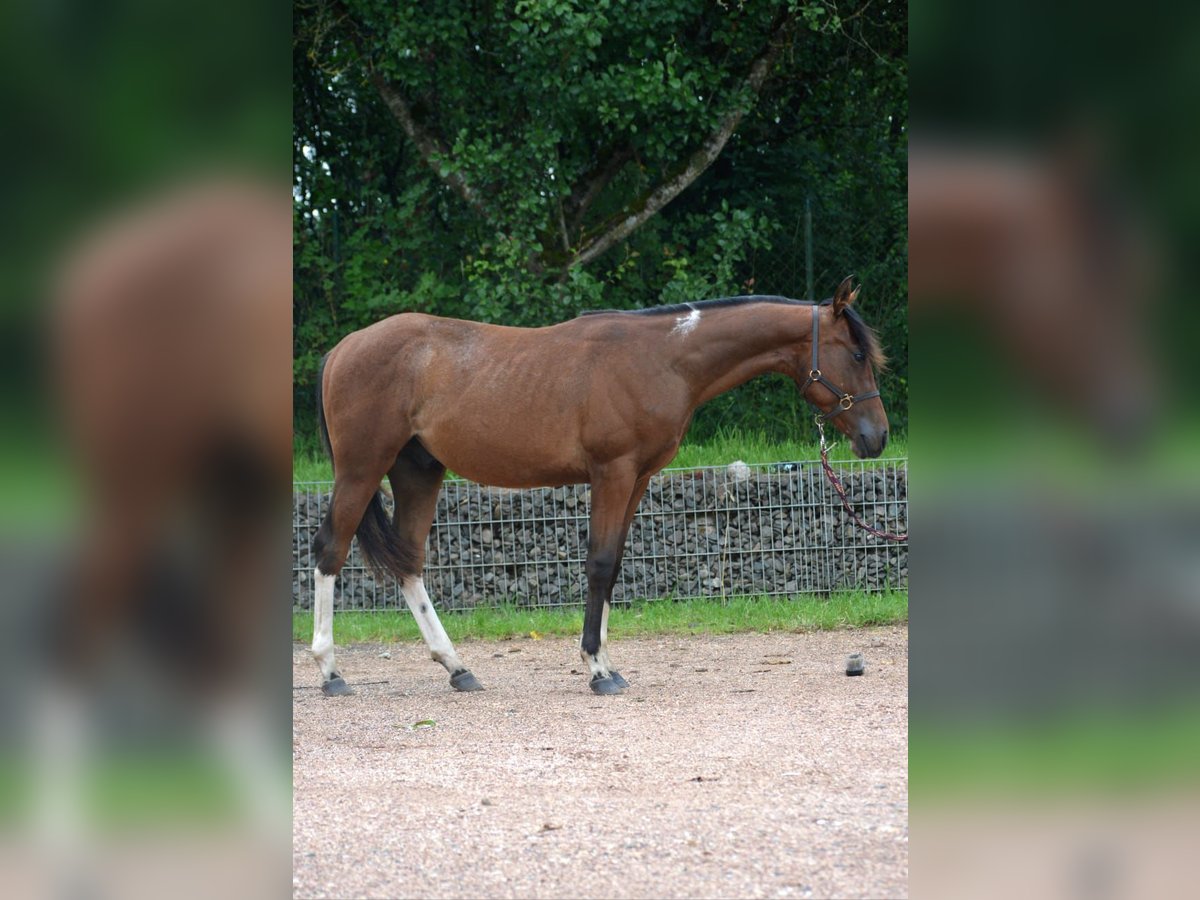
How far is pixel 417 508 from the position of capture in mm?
7242

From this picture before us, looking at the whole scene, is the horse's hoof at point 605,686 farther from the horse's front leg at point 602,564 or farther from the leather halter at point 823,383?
the leather halter at point 823,383

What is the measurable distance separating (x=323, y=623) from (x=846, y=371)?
3.18m

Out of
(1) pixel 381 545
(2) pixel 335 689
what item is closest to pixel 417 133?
(1) pixel 381 545

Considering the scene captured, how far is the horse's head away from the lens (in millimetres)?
6629

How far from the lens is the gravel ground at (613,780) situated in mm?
3201

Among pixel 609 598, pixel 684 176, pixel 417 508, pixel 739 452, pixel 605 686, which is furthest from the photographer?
pixel 684 176

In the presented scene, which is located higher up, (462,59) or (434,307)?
(462,59)

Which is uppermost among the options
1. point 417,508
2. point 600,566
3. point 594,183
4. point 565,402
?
point 594,183
